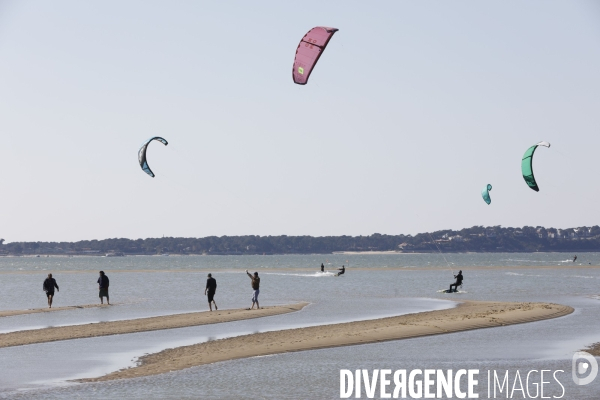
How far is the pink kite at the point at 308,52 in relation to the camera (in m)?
24.6

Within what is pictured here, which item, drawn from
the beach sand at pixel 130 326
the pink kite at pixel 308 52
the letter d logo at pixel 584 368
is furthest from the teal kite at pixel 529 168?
the letter d logo at pixel 584 368

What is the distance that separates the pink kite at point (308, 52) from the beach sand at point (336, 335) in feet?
25.5

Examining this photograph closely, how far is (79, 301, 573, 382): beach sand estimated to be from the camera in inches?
631

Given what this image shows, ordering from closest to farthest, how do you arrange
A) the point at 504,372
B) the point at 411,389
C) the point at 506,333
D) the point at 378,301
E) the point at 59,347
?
the point at 411,389
the point at 504,372
the point at 59,347
the point at 506,333
the point at 378,301

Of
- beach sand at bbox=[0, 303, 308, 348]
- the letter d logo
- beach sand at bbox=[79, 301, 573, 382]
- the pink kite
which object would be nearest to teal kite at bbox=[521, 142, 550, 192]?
beach sand at bbox=[79, 301, 573, 382]

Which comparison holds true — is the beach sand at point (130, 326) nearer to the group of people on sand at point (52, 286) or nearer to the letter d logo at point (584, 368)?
the group of people on sand at point (52, 286)

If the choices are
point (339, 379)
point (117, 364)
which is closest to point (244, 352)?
point (117, 364)

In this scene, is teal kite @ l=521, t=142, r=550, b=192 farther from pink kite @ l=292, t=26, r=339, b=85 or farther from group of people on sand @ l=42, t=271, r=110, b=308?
group of people on sand @ l=42, t=271, r=110, b=308

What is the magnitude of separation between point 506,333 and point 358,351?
5417 mm

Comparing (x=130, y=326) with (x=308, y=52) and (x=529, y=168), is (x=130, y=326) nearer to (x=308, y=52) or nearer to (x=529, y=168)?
(x=308, y=52)

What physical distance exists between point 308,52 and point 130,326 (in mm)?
9961

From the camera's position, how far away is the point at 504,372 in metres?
14.4

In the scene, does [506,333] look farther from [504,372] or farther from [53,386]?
[53,386]

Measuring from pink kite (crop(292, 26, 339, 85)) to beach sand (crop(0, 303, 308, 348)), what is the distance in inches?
315
